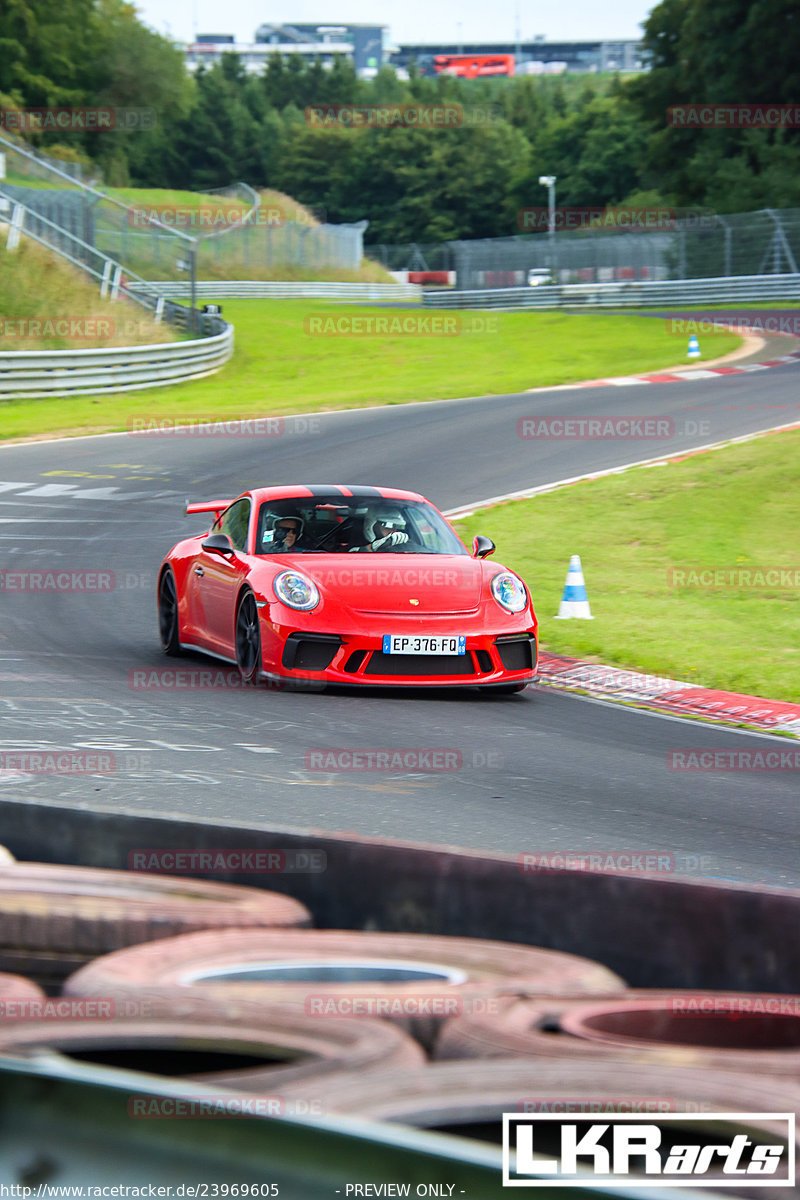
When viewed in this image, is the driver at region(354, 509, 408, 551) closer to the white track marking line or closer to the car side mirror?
the car side mirror

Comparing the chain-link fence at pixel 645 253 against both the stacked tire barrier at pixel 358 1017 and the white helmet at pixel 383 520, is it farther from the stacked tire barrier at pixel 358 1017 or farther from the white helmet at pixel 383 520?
the stacked tire barrier at pixel 358 1017

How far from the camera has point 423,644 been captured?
9.06 meters

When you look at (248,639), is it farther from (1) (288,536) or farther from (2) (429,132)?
(2) (429,132)

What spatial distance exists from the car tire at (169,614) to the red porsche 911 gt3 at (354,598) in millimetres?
176

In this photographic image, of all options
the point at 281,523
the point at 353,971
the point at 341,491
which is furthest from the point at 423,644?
the point at 353,971

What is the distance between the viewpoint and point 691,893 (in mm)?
3609

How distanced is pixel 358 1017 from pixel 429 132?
110189 mm

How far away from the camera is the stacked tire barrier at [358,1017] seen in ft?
8.81

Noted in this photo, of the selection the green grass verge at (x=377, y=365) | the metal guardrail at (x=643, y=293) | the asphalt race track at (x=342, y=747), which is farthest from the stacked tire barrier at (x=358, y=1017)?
the metal guardrail at (x=643, y=293)

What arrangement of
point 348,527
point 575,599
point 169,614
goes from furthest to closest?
point 575,599
point 169,614
point 348,527

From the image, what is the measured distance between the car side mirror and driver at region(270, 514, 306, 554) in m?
0.29

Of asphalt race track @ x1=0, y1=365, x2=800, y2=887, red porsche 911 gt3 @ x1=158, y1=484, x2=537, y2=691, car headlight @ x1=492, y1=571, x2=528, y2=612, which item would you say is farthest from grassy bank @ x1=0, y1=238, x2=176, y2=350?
car headlight @ x1=492, y1=571, x2=528, y2=612

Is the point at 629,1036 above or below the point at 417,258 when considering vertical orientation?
below

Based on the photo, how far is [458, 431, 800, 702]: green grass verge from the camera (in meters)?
11.1
